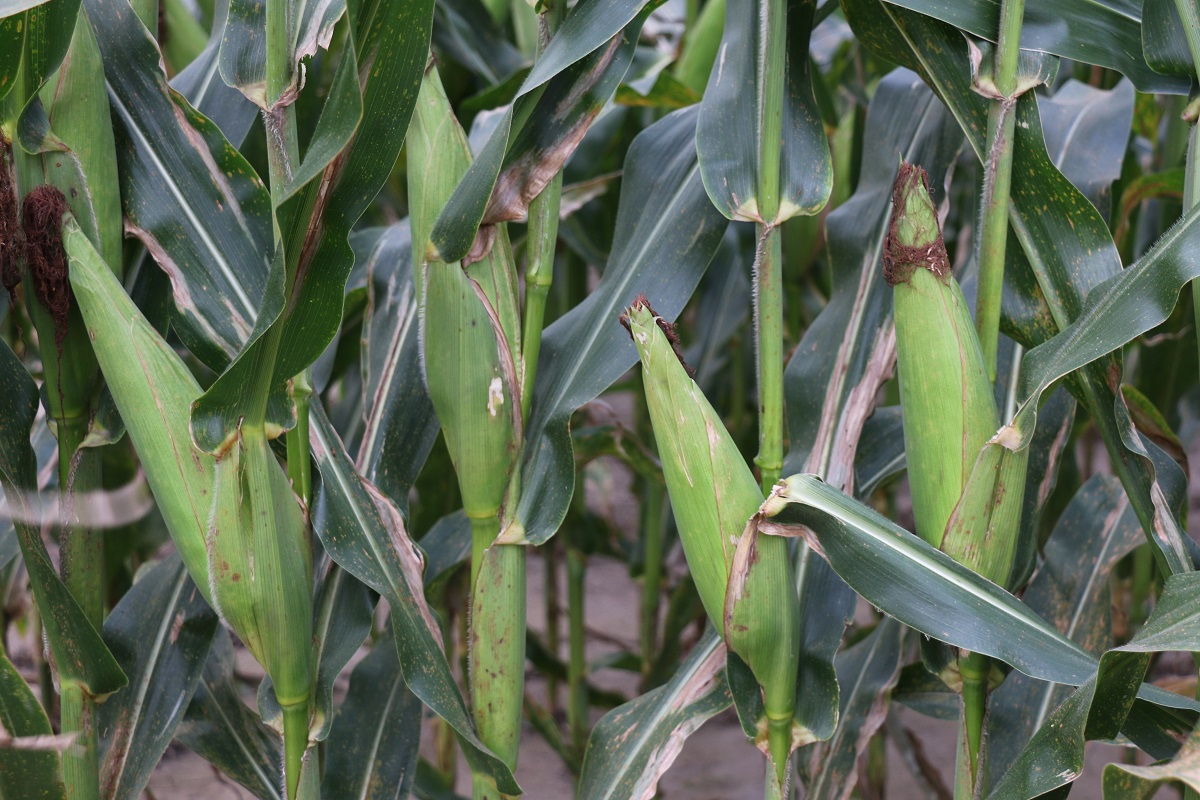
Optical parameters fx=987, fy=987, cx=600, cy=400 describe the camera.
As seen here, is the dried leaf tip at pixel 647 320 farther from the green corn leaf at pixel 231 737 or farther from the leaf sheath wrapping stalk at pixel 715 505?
the green corn leaf at pixel 231 737

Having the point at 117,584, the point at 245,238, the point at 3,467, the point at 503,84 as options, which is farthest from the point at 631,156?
the point at 117,584

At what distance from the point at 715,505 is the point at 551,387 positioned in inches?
10.3

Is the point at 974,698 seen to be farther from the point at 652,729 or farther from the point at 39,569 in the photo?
the point at 39,569

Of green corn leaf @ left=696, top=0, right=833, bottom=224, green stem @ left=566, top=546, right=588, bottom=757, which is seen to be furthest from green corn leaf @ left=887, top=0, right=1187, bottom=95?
green stem @ left=566, top=546, right=588, bottom=757

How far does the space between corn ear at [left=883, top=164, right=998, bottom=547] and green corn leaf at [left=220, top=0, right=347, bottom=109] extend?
19.1 inches

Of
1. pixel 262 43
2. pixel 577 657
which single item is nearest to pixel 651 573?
pixel 577 657

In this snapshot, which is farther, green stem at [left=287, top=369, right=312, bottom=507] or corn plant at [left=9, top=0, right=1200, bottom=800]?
green stem at [left=287, top=369, right=312, bottom=507]

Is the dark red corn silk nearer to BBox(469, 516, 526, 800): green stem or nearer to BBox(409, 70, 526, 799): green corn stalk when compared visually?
BBox(409, 70, 526, 799): green corn stalk

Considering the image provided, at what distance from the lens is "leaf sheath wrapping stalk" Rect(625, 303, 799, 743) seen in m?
0.81

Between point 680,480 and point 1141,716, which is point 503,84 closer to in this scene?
point 680,480

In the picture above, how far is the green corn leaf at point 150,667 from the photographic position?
99 cm

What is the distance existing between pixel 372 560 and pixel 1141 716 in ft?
2.30

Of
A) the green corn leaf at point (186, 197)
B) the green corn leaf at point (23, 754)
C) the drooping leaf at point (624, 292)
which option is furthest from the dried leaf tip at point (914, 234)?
the green corn leaf at point (23, 754)

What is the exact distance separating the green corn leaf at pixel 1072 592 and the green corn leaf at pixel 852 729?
0.42 feet
